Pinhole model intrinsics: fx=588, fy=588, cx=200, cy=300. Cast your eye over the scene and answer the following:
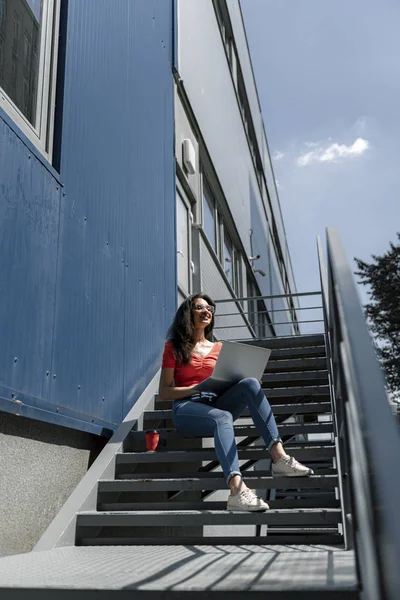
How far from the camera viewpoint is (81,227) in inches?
156

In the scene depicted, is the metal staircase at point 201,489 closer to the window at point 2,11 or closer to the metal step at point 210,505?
the metal step at point 210,505

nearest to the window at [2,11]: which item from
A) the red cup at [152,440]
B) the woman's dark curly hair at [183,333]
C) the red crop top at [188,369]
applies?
the woman's dark curly hair at [183,333]

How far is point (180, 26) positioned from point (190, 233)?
8.82 feet

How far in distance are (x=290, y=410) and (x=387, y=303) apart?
1236 inches

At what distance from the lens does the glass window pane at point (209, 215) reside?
29.1 ft

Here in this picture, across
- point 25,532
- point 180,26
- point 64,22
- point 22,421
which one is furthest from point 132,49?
point 25,532

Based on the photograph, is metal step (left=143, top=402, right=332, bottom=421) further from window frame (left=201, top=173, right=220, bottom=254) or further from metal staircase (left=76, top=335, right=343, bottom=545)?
window frame (left=201, top=173, right=220, bottom=254)

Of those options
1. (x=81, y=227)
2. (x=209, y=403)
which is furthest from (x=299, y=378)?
(x=81, y=227)

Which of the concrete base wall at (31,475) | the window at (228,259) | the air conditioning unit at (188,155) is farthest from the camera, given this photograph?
the window at (228,259)

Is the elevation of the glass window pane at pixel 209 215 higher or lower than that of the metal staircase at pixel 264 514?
higher

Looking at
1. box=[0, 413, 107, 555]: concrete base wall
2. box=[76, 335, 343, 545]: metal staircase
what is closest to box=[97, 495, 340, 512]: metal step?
box=[76, 335, 343, 545]: metal staircase

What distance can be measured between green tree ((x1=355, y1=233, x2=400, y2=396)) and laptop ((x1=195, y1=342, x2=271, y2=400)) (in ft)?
98.1

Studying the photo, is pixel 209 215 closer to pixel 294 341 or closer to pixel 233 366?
pixel 294 341

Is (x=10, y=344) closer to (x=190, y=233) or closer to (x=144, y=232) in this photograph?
(x=144, y=232)
